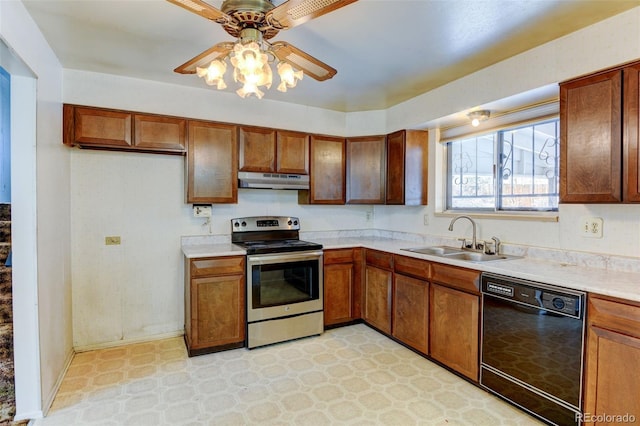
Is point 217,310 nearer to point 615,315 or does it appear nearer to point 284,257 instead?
point 284,257

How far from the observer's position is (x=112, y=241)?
3037mm

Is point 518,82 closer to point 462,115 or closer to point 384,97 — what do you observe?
point 462,115

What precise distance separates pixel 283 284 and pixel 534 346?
2.00 meters

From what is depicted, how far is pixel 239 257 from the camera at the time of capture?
296 centimetres

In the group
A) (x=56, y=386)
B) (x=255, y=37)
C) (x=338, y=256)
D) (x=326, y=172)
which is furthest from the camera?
(x=326, y=172)

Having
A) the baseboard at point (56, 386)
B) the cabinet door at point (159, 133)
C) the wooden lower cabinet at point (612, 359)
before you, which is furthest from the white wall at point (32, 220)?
the wooden lower cabinet at point (612, 359)

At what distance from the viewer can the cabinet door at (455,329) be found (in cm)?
238

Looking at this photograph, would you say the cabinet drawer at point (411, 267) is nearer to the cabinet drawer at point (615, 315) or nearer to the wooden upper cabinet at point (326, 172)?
the wooden upper cabinet at point (326, 172)

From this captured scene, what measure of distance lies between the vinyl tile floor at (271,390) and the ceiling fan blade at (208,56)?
2.13 meters

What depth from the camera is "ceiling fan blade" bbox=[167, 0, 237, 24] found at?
1.39 meters

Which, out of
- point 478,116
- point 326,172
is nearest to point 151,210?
point 326,172

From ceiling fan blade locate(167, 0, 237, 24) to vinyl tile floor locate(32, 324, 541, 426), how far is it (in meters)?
2.23

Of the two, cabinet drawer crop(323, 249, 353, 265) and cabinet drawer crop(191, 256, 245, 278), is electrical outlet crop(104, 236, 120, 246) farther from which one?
cabinet drawer crop(323, 249, 353, 265)

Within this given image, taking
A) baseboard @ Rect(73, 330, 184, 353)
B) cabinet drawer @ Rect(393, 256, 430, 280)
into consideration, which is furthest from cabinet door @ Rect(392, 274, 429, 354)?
baseboard @ Rect(73, 330, 184, 353)
